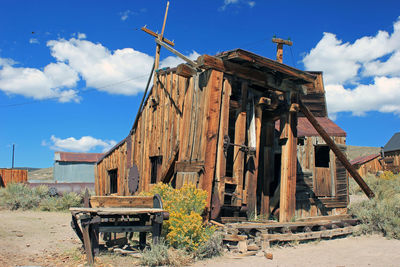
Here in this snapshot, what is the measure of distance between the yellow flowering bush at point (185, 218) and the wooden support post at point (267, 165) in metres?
3.62

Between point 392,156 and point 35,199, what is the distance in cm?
3283

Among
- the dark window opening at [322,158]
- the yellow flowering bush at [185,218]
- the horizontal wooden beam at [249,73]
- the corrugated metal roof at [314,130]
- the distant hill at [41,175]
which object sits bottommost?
the yellow flowering bush at [185,218]

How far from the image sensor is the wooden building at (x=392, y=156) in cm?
3450

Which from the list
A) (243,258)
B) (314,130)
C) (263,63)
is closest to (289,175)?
(263,63)

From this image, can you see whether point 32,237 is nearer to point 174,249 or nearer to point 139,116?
point 174,249

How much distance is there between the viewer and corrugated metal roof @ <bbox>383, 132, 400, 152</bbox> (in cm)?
3622

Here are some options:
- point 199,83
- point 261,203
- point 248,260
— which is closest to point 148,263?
point 248,260

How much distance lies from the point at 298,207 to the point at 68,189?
12616mm

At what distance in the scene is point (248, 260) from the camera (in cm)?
692

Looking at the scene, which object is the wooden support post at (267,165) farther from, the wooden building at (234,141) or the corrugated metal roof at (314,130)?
the corrugated metal roof at (314,130)

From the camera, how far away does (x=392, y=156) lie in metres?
35.7

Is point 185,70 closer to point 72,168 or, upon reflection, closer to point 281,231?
point 281,231

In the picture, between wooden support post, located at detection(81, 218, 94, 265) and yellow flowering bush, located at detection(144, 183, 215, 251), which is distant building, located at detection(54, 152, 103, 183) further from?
wooden support post, located at detection(81, 218, 94, 265)

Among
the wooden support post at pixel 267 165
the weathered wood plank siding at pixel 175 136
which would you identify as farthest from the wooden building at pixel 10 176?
the wooden support post at pixel 267 165
